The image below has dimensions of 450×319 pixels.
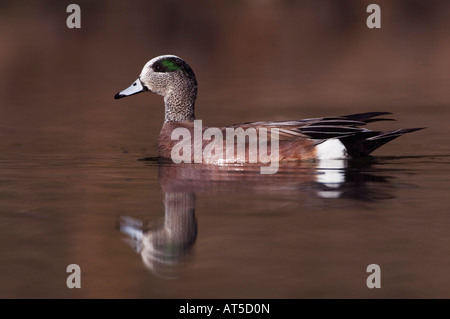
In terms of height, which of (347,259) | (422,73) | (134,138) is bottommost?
(347,259)

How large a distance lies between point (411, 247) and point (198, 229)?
3.81 ft

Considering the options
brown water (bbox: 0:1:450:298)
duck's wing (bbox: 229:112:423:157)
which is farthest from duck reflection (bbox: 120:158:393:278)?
duck's wing (bbox: 229:112:423:157)

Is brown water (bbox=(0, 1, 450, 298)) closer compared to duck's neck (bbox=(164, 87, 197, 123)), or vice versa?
brown water (bbox=(0, 1, 450, 298))

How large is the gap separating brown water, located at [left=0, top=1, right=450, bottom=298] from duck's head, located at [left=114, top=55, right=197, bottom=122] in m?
0.48

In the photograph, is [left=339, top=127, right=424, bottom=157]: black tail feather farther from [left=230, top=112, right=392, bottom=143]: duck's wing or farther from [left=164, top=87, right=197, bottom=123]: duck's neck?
[left=164, top=87, right=197, bottom=123]: duck's neck

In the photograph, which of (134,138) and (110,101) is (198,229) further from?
(110,101)

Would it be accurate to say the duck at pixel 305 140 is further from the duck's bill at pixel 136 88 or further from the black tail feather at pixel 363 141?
the duck's bill at pixel 136 88

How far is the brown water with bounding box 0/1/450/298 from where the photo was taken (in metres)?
4.21

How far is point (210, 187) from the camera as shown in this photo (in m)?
6.45

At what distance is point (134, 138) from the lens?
9.28 m

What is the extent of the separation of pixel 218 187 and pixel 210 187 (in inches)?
2.2

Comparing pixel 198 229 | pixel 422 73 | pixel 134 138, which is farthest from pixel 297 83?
pixel 198 229

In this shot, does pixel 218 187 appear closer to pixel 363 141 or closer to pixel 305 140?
pixel 305 140

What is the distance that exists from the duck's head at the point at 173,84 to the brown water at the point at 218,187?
484 mm
